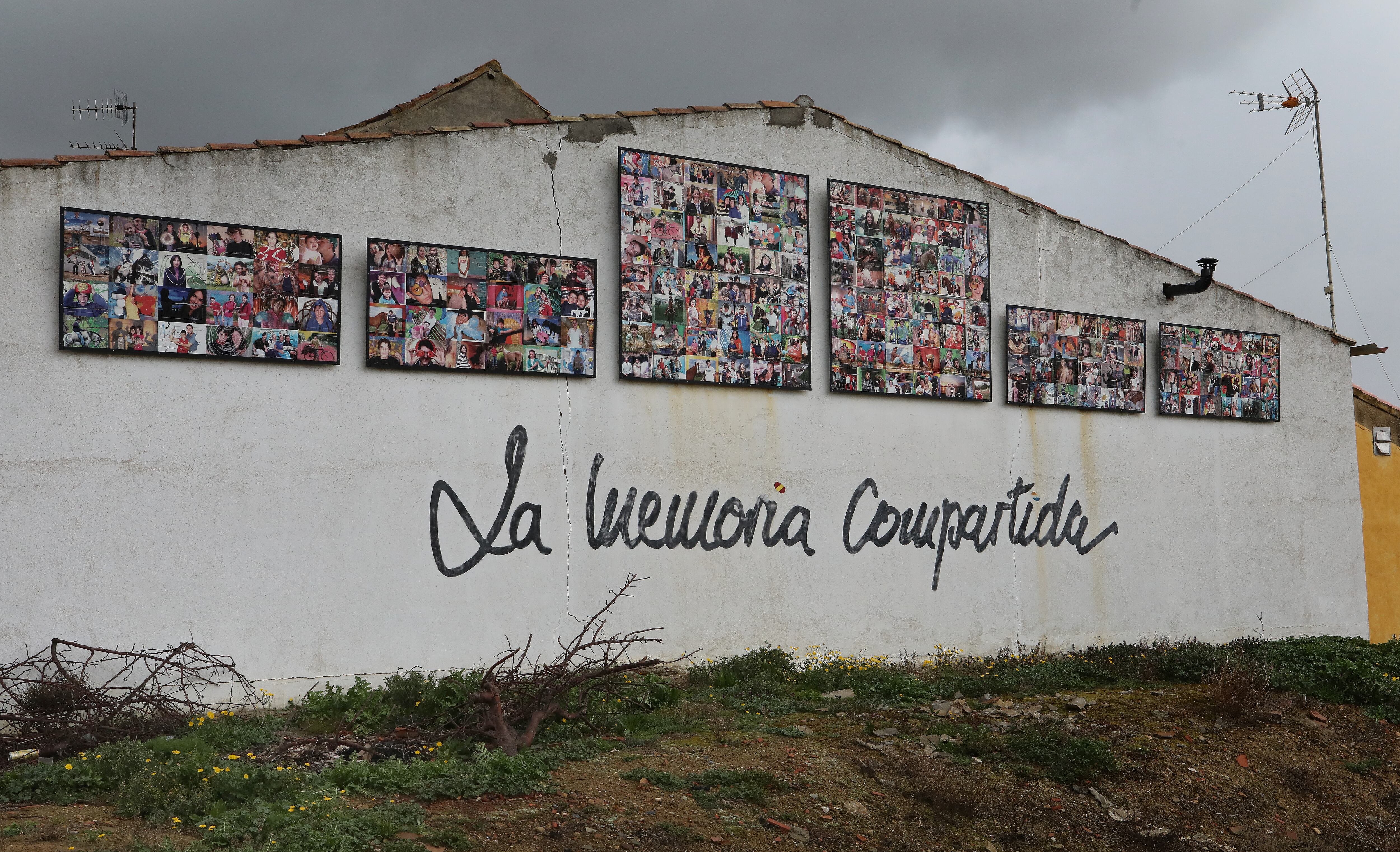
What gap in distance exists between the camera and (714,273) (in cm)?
1095

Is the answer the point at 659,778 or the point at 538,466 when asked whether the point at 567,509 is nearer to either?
the point at 538,466

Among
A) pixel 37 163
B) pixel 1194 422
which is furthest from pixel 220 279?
pixel 1194 422

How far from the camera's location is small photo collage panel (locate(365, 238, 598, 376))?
9.53 meters

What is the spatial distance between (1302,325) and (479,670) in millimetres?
12453

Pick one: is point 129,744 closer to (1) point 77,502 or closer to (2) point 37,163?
(1) point 77,502

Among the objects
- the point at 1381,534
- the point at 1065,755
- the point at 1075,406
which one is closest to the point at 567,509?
the point at 1065,755

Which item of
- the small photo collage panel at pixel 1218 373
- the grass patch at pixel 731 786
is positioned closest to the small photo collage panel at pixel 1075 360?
the small photo collage panel at pixel 1218 373

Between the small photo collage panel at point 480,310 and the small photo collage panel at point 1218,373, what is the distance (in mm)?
7910

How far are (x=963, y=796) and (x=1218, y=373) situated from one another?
9168 millimetres

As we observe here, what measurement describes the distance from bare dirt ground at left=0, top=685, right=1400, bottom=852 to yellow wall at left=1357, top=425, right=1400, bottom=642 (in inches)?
249

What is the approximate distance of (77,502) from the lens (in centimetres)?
843

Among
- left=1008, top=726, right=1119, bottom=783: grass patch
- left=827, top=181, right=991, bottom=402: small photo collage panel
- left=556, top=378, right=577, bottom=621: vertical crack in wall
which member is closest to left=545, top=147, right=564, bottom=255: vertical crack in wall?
left=556, top=378, right=577, bottom=621: vertical crack in wall

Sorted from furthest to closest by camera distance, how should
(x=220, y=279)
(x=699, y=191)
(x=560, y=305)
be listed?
1. (x=699, y=191)
2. (x=560, y=305)
3. (x=220, y=279)

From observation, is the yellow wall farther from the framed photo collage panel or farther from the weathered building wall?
the framed photo collage panel
